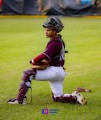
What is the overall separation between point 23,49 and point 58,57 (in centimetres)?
614


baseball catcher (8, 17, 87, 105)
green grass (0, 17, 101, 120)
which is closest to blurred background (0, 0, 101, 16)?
green grass (0, 17, 101, 120)

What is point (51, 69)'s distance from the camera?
17.8ft

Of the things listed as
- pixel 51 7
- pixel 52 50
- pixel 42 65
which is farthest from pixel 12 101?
pixel 51 7

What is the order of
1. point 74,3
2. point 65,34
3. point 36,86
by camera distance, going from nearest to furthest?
point 36,86 → point 65,34 → point 74,3

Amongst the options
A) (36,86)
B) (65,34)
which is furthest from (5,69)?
(65,34)

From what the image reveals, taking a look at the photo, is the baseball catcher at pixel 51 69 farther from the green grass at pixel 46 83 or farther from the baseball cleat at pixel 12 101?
the green grass at pixel 46 83

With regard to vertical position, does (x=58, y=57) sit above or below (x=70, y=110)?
above

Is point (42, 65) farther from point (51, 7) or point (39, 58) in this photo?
point (51, 7)

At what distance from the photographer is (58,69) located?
17.9 ft

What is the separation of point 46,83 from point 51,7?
1785 centimetres

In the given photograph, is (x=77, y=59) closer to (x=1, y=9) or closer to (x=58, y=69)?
(x=58, y=69)

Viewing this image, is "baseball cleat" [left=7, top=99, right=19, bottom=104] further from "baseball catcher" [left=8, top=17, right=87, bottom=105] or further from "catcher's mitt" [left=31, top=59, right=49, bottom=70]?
"catcher's mitt" [left=31, top=59, right=49, bottom=70]

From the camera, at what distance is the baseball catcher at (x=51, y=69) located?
17.5ft

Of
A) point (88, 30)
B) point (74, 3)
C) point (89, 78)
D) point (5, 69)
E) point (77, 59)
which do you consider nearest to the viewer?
point (89, 78)
